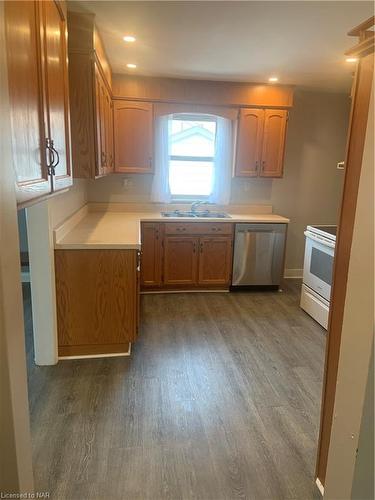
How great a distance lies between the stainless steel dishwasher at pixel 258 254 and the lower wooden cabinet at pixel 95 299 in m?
1.86

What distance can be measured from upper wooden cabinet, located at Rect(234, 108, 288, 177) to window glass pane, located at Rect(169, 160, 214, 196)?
0.46 meters

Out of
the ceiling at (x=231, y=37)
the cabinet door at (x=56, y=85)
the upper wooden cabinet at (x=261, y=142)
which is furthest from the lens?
the upper wooden cabinet at (x=261, y=142)

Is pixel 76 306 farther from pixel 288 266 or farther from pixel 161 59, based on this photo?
pixel 288 266

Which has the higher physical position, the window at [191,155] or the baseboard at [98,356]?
the window at [191,155]

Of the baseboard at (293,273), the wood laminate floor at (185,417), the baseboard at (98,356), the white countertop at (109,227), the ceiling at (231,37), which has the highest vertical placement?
the ceiling at (231,37)

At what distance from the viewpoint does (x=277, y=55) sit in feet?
10.0

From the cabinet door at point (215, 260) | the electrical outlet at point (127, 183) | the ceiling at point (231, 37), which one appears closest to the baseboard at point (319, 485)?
the ceiling at point (231, 37)

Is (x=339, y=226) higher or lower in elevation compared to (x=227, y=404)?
higher

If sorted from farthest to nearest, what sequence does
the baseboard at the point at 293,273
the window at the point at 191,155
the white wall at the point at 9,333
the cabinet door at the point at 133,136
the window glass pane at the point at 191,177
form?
the baseboard at the point at 293,273, the window glass pane at the point at 191,177, the window at the point at 191,155, the cabinet door at the point at 133,136, the white wall at the point at 9,333

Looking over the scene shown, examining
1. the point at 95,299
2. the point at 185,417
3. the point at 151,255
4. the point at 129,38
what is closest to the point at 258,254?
the point at 151,255

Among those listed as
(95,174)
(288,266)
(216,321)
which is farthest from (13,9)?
(288,266)

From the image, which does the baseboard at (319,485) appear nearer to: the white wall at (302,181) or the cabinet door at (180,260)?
the cabinet door at (180,260)

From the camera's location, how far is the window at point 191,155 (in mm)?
4422

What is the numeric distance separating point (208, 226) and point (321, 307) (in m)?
1.56
